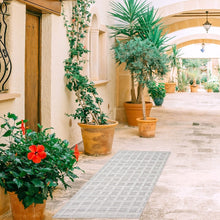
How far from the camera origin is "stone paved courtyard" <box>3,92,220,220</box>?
4250 mm

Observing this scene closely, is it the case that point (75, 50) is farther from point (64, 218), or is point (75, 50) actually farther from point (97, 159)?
point (64, 218)

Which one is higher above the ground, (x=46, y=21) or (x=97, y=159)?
(x=46, y=21)

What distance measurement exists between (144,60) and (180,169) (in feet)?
10.4

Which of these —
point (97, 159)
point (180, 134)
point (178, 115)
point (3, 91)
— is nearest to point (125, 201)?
point (3, 91)

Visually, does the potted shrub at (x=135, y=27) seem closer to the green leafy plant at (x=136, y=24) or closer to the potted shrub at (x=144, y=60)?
the green leafy plant at (x=136, y=24)

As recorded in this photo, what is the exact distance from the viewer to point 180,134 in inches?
364

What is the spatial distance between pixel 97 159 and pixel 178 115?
6379 millimetres

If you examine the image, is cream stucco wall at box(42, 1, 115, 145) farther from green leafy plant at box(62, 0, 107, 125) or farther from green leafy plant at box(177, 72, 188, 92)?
green leafy plant at box(177, 72, 188, 92)

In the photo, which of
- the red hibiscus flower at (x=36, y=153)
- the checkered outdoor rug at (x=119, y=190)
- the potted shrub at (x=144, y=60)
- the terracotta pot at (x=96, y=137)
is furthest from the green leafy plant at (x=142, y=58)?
the red hibiscus flower at (x=36, y=153)

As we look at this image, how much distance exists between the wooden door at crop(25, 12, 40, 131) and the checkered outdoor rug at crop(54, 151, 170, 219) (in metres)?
1.24

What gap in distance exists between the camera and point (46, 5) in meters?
5.79

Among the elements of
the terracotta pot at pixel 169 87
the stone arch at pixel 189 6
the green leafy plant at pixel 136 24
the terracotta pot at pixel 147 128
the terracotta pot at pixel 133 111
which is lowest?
the terracotta pot at pixel 147 128

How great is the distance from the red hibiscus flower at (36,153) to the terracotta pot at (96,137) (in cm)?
318

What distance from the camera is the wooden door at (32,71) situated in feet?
18.8
